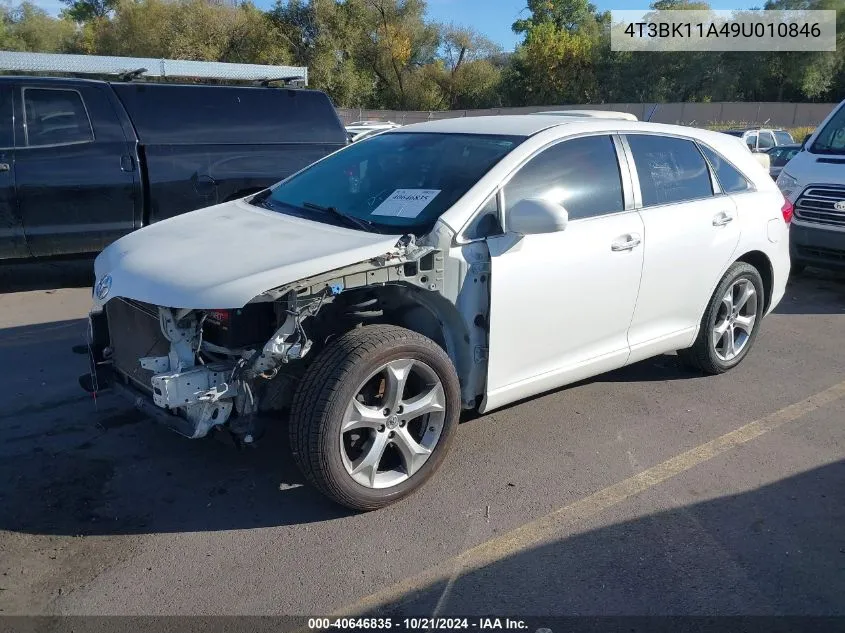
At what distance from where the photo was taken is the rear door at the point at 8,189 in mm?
6379

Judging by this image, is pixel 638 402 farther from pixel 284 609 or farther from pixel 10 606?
pixel 10 606

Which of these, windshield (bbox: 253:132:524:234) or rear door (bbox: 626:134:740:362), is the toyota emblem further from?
rear door (bbox: 626:134:740:362)

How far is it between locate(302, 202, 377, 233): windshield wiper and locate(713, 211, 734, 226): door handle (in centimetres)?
243

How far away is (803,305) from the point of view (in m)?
7.45

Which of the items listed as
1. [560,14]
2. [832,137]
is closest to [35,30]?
[560,14]

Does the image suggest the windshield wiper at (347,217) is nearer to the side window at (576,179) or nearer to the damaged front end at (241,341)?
the damaged front end at (241,341)

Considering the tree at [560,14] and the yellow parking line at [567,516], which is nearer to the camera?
the yellow parking line at [567,516]

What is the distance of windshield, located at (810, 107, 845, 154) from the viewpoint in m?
8.20

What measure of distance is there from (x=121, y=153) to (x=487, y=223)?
4.55 metres

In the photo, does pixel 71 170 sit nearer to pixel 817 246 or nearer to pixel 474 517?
pixel 474 517

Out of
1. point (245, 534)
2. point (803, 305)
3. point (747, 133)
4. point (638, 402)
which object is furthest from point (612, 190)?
point (747, 133)

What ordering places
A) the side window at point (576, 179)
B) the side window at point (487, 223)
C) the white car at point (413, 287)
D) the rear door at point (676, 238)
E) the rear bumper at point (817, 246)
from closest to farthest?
the white car at point (413, 287) → the side window at point (487, 223) → the side window at point (576, 179) → the rear door at point (676, 238) → the rear bumper at point (817, 246)

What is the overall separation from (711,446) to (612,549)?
131 centimetres

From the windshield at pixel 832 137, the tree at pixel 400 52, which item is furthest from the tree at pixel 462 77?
the windshield at pixel 832 137
